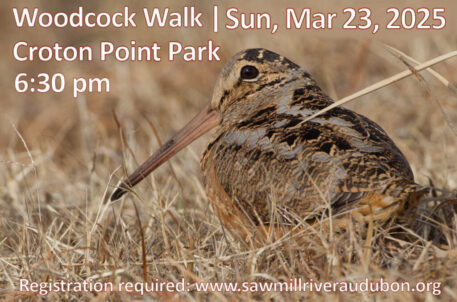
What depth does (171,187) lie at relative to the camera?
13.1ft

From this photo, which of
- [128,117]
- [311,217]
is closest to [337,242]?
[311,217]

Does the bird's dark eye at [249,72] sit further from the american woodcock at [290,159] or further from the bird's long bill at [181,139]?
the bird's long bill at [181,139]

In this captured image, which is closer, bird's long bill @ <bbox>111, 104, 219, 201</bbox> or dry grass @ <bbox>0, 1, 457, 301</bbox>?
dry grass @ <bbox>0, 1, 457, 301</bbox>

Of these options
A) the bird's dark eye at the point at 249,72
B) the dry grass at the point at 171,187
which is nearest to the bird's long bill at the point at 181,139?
the dry grass at the point at 171,187

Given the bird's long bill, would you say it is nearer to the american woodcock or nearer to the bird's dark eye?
the american woodcock

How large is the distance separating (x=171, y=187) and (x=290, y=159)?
55.9 inches

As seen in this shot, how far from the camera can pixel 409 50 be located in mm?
5777

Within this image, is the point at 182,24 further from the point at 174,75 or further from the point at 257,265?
the point at 257,265

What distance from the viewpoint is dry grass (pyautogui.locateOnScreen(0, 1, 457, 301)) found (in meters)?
2.54

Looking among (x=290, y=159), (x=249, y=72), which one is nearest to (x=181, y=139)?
(x=249, y=72)

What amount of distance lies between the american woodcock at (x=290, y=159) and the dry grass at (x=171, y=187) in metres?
0.11

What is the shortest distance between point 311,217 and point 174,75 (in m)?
3.74

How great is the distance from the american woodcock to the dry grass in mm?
106

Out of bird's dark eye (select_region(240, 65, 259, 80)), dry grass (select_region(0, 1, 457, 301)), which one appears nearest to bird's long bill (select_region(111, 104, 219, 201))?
dry grass (select_region(0, 1, 457, 301))
